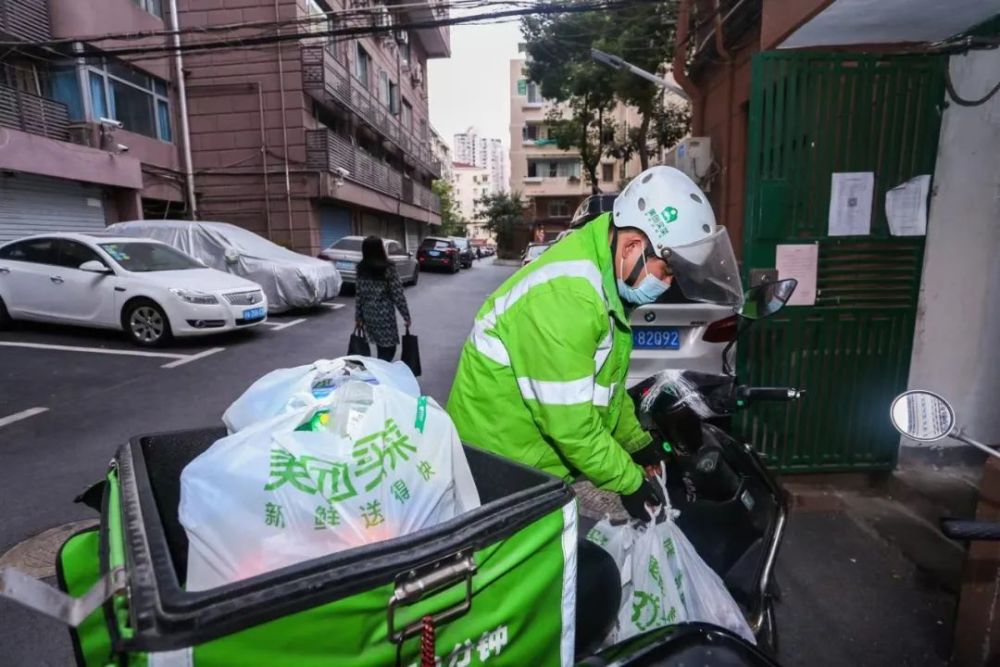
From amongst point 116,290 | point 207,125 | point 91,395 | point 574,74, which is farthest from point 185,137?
point 91,395

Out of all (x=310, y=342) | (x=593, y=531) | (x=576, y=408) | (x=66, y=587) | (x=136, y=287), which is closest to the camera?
(x=66, y=587)

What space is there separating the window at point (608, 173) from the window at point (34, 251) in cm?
3626

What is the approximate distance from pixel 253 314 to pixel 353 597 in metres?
8.43

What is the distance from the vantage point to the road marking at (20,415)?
5.11 meters

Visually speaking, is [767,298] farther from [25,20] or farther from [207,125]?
[207,125]

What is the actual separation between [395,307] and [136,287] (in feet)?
13.6

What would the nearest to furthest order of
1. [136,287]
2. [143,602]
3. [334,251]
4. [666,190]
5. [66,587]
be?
[143,602] → [66,587] → [666,190] → [136,287] → [334,251]

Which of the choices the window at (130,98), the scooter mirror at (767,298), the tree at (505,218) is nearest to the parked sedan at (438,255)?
the window at (130,98)

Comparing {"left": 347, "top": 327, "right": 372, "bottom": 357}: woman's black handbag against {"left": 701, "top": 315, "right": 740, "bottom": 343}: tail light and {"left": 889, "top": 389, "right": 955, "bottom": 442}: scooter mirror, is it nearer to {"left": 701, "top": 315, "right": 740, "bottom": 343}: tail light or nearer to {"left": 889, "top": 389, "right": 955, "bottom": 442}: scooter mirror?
{"left": 701, "top": 315, "right": 740, "bottom": 343}: tail light

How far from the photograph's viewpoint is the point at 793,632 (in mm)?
2494

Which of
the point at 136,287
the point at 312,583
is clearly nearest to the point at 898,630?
the point at 312,583

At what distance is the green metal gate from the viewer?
10.8 feet

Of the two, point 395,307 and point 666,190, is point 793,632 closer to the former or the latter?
point 666,190

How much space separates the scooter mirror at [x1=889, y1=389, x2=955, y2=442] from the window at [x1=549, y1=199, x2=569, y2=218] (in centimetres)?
4304
